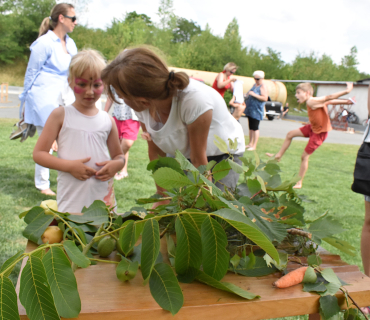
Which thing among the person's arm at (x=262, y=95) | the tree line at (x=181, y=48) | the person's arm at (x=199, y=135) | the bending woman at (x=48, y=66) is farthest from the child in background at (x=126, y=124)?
the tree line at (x=181, y=48)

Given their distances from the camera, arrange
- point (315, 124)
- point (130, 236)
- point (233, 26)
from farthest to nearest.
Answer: point (233, 26) < point (315, 124) < point (130, 236)

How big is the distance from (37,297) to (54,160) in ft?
5.15

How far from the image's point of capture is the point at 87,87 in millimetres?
2160

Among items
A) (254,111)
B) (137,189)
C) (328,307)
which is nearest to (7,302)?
(328,307)

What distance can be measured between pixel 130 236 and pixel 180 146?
122 centimetres

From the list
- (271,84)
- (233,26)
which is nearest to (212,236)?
(271,84)

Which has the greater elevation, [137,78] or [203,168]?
[137,78]

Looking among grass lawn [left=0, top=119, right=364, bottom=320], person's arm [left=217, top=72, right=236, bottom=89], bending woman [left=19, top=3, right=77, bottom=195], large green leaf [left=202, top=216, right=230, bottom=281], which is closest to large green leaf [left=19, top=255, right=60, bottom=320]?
large green leaf [left=202, top=216, right=230, bottom=281]

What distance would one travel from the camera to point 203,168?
45.1 inches

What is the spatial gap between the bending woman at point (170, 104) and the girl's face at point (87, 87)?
0.25 metres

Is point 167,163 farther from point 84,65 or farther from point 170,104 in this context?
point 84,65

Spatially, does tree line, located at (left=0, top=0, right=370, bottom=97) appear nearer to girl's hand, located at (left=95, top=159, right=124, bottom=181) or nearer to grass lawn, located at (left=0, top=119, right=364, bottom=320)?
grass lawn, located at (left=0, top=119, right=364, bottom=320)

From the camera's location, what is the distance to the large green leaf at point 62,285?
0.69 meters

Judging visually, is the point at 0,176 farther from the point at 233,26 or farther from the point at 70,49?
the point at 233,26
